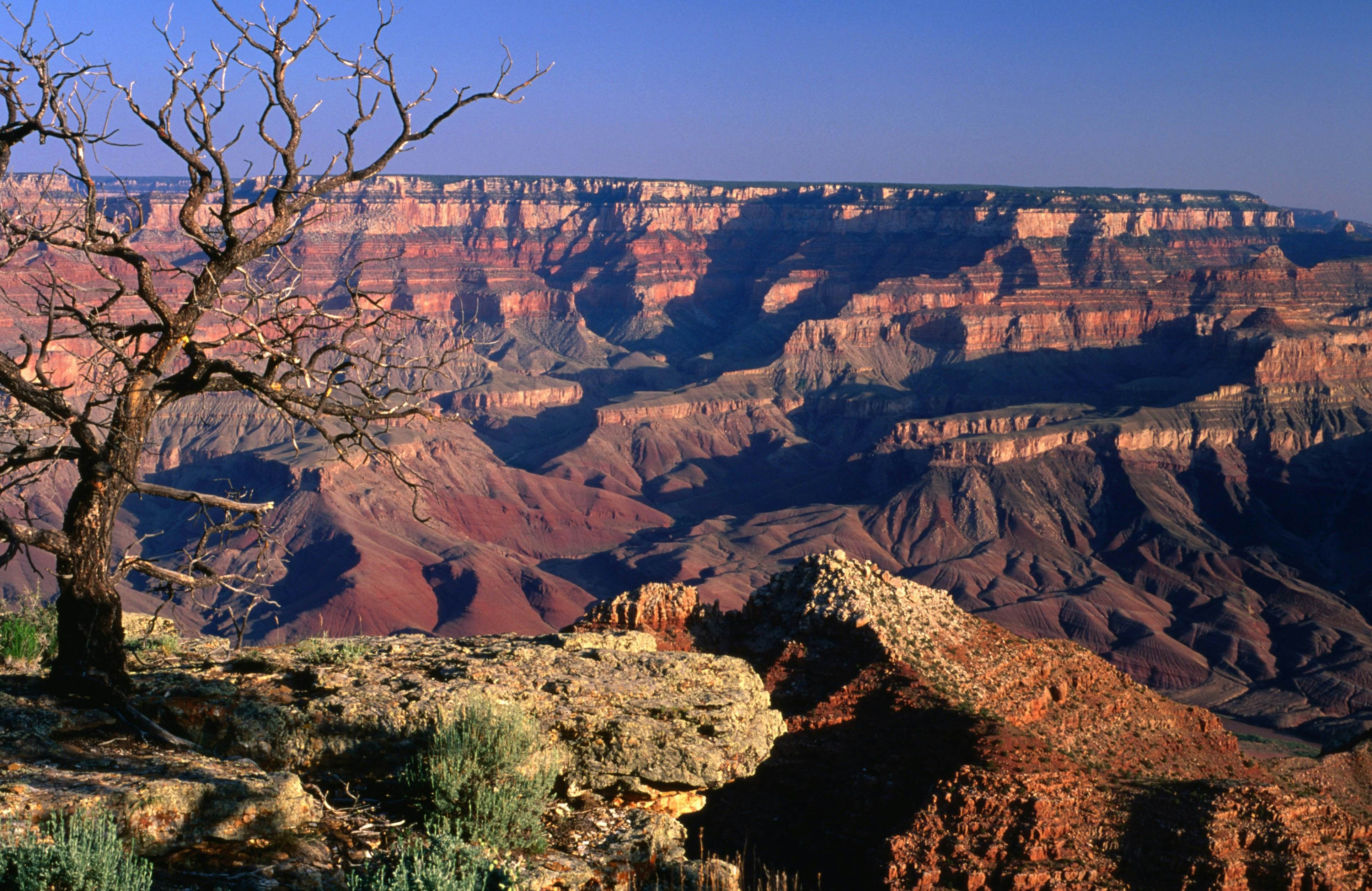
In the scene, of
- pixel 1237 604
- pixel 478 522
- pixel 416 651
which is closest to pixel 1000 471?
pixel 1237 604

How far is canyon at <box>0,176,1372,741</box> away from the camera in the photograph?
79500 millimetres

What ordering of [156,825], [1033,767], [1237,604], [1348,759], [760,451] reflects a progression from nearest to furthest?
[156,825] → [1033,767] → [1348,759] → [1237,604] → [760,451]

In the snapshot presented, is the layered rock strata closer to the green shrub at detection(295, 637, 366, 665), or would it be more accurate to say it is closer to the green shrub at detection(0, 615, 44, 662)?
the green shrub at detection(295, 637, 366, 665)

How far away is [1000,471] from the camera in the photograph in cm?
10888

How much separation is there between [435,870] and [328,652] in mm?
6902

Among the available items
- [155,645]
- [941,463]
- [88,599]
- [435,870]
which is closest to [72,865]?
[435,870]

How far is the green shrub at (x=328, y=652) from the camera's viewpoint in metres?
13.0

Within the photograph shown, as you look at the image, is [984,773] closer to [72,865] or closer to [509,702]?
[509,702]

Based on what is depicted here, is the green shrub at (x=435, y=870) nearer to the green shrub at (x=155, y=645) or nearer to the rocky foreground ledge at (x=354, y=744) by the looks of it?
the rocky foreground ledge at (x=354, y=744)

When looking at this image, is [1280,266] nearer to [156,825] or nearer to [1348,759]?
[1348,759]

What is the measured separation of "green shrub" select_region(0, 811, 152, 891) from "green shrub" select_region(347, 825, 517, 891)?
1.48 metres

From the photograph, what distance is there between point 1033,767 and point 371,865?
45.3ft

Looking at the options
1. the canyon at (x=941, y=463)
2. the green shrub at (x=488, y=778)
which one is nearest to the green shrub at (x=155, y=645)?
the green shrub at (x=488, y=778)

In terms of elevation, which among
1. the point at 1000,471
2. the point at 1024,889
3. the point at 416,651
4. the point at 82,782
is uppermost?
the point at 82,782
